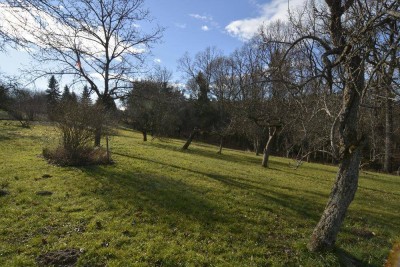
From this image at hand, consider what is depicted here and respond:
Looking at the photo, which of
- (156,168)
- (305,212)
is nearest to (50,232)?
(305,212)

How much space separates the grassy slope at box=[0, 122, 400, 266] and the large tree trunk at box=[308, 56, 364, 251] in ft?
1.77

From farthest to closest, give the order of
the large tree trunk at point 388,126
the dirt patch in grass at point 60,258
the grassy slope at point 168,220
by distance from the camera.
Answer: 1. the grassy slope at point 168,220
2. the large tree trunk at point 388,126
3. the dirt patch in grass at point 60,258

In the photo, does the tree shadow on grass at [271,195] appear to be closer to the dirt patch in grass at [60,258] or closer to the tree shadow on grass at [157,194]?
the tree shadow on grass at [157,194]

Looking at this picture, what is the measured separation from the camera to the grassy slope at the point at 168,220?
5934 millimetres

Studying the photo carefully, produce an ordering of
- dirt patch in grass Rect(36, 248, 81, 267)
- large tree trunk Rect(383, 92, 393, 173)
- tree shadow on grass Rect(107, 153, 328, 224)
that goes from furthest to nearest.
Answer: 1. tree shadow on grass Rect(107, 153, 328, 224)
2. large tree trunk Rect(383, 92, 393, 173)
3. dirt patch in grass Rect(36, 248, 81, 267)

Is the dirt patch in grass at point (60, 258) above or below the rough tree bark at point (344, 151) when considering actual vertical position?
below

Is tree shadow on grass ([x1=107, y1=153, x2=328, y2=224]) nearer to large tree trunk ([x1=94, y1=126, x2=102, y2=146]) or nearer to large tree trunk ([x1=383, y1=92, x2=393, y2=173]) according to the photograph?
large tree trunk ([x1=383, y1=92, x2=393, y2=173])

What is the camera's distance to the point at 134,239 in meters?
6.38

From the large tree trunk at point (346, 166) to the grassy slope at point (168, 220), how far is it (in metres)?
0.54

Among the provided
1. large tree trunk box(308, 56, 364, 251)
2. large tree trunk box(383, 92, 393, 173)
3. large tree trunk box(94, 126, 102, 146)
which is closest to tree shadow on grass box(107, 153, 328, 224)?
large tree trunk box(383, 92, 393, 173)

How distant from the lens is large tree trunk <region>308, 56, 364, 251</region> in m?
5.79

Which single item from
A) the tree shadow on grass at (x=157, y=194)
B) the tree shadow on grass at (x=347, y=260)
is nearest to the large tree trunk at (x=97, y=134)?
the tree shadow on grass at (x=157, y=194)

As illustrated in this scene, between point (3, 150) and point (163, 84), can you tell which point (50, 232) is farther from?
point (163, 84)

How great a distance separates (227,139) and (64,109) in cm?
4258
